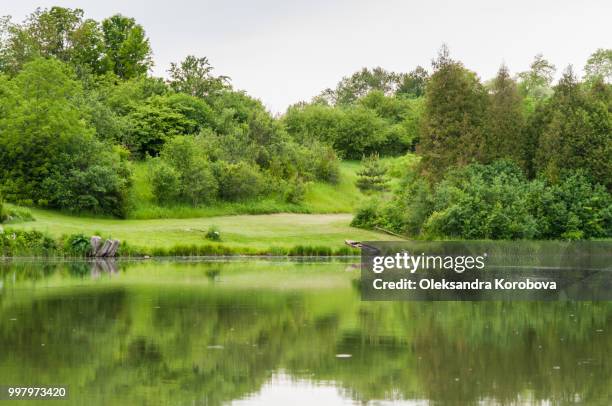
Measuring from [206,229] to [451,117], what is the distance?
12872 mm

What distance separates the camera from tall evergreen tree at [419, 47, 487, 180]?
4425 cm

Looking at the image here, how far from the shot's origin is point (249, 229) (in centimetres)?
4525

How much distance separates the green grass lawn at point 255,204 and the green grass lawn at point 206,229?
1516 millimetres

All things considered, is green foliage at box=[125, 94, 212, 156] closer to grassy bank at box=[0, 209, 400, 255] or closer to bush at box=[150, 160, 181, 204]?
bush at box=[150, 160, 181, 204]

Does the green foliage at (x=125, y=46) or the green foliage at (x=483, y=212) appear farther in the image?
the green foliage at (x=125, y=46)

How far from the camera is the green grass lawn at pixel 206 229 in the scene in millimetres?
40094

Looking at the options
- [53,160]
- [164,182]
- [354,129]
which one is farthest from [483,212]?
[354,129]

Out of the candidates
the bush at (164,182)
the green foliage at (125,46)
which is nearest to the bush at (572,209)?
the bush at (164,182)

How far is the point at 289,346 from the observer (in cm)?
1507

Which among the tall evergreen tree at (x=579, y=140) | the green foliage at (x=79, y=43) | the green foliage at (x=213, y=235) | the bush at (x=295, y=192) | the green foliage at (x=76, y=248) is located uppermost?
the green foliage at (x=79, y=43)

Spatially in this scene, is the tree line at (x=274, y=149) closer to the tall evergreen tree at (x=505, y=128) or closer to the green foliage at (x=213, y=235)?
the tall evergreen tree at (x=505, y=128)

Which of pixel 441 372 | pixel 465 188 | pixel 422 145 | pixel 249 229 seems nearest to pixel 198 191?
pixel 249 229

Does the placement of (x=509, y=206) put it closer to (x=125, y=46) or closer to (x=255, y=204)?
(x=255, y=204)

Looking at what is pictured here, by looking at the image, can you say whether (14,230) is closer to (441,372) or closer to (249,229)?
(249,229)
